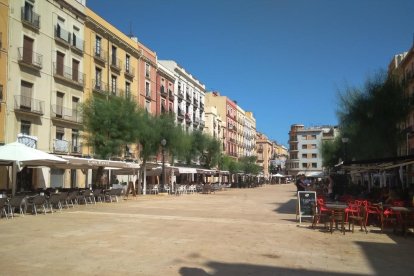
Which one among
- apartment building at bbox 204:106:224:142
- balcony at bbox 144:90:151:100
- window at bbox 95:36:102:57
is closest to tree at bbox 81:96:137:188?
window at bbox 95:36:102:57

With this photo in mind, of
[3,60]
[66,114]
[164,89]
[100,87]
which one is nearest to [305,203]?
[3,60]

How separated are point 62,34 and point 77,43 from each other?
214 cm

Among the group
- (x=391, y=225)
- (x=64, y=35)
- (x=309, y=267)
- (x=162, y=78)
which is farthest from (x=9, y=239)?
(x=162, y=78)

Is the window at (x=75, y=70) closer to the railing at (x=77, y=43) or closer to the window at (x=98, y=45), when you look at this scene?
the railing at (x=77, y=43)

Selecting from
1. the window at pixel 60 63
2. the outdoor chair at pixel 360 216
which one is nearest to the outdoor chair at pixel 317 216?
the outdoor chair at pixel 360 216

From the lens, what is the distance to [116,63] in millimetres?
43625

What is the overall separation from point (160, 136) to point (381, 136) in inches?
753

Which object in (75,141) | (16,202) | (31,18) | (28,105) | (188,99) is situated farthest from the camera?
(188,99)

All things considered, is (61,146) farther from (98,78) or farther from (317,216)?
(317,216)

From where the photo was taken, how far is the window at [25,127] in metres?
30.8

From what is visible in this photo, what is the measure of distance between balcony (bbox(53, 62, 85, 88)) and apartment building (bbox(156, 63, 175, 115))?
52.7ft

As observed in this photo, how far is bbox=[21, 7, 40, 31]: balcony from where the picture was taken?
101ft

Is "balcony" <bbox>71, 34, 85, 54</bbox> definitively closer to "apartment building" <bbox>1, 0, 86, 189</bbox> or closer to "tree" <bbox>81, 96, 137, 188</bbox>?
"apartment building" <bbox>1, 0, 86, 189</bbox>

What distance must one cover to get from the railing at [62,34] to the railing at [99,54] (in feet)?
13.6
